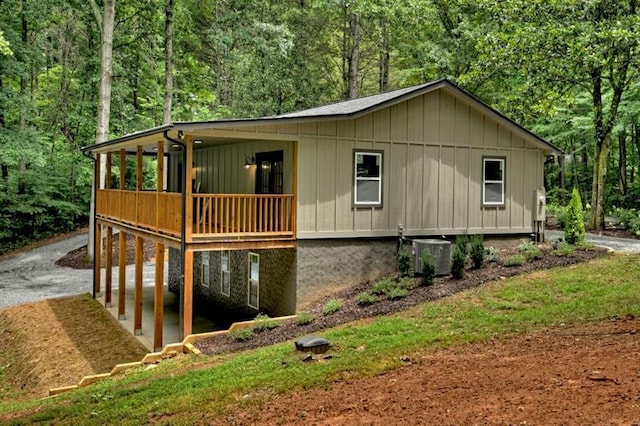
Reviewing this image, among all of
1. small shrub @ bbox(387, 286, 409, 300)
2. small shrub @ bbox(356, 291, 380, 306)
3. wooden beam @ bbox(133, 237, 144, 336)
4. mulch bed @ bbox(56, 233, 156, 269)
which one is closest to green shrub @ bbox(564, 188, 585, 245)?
small shrub @ bbox(387, 286, 409, 300)

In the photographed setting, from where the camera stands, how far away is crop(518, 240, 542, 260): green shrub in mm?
13453

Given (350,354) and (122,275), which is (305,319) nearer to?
(350,354)

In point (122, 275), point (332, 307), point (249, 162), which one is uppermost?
point (249, 162)

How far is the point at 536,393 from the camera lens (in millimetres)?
5098

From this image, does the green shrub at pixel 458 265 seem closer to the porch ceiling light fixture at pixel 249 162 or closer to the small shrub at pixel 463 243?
the small shrub at pixel 463 243

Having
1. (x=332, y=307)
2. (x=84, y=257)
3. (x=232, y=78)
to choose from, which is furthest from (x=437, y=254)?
(x=232, y=78)

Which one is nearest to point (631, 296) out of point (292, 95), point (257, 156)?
point (257, 156)

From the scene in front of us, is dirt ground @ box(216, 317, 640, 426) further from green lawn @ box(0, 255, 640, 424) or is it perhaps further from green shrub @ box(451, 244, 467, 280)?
green shrub @ box(451, 244, 467, 280)

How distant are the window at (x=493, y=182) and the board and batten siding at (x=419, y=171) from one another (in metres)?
0.15

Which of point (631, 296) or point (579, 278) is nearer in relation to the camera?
point (631, 296)

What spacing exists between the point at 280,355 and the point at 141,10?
2179cm

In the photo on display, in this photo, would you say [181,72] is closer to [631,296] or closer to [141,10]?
[141,10]

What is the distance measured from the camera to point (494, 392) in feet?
17.3

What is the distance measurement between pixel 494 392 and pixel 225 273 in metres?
11.5
